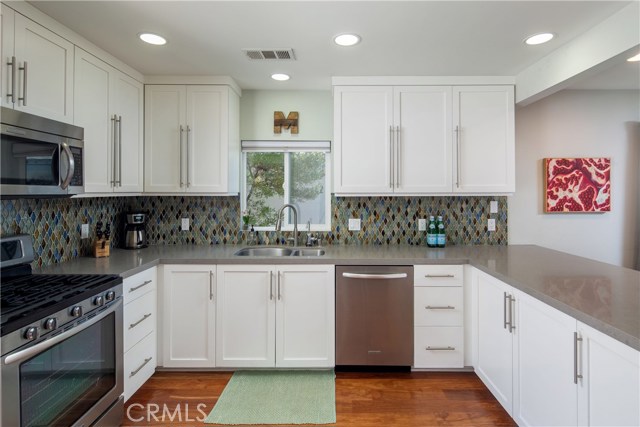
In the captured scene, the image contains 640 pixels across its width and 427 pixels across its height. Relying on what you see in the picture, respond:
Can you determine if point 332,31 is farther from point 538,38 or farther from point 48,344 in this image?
point 48,344

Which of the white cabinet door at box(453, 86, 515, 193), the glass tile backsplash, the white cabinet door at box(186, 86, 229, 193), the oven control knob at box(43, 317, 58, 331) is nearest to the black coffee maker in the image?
the glass tile backsplash

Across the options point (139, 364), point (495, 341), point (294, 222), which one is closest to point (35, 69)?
point (139, 364)

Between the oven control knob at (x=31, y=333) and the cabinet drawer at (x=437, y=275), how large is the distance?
2177 millimetres

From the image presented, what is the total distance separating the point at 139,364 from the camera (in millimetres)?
2400

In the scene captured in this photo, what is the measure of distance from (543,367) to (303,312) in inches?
59.8

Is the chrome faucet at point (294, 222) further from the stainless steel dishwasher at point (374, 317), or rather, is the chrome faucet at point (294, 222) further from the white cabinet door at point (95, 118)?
the white cabinet door at point (95, 118)

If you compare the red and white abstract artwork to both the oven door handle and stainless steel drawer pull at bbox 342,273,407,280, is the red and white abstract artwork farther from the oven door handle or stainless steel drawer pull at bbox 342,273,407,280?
the oven door handle

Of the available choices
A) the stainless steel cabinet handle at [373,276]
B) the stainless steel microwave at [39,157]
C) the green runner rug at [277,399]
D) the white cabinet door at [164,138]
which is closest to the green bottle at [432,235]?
the stainless steel cabinet handle at [373,276]

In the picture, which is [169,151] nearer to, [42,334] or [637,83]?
[42,334]

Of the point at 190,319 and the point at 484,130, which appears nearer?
the point at 190,319

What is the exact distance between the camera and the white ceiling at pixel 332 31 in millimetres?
1911

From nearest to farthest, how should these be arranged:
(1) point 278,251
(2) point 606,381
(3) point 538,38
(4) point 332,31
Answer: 1. (2) point 606,381
2. (4) point 332,31
3. (3) point 538,38
4. (1) point 278,251

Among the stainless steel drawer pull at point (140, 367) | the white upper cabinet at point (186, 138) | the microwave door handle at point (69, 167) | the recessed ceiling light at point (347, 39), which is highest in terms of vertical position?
the recessed ceiling light at point (347, 39)

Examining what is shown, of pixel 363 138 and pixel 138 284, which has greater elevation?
pixel 363 138
